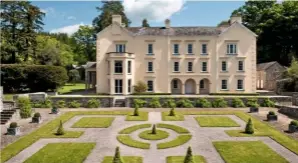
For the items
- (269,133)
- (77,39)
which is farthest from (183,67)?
(77,39)

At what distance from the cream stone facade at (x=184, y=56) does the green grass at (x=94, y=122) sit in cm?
1979

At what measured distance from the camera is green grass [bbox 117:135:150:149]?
18.7m

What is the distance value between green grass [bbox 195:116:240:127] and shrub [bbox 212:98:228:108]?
7.13 meters

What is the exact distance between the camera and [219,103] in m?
35.4

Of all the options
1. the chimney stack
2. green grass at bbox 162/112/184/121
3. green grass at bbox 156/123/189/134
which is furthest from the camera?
the chimney stack

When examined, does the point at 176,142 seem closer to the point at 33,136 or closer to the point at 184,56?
the point at 33,136

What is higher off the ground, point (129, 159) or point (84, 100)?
point (84, 100)

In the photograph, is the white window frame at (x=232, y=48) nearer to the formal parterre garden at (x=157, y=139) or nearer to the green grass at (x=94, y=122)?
the formal parterre garden at (x=157, y=139)

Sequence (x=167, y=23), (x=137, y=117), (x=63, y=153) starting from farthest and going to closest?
(x=167, y=23) → (x=137, y=117) → (x=63, y=153)

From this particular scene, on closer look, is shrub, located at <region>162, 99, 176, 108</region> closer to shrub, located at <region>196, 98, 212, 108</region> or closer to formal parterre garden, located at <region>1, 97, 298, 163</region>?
shrub, located at <region>196, 98, 212, 108</region>

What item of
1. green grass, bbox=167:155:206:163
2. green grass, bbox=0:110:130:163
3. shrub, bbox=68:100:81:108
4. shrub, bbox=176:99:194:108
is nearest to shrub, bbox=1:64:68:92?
shrub, bbox=68:100:81:108

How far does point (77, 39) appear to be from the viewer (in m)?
88.6

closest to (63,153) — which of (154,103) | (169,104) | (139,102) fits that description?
(139,102)

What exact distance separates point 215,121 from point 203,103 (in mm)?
9039
